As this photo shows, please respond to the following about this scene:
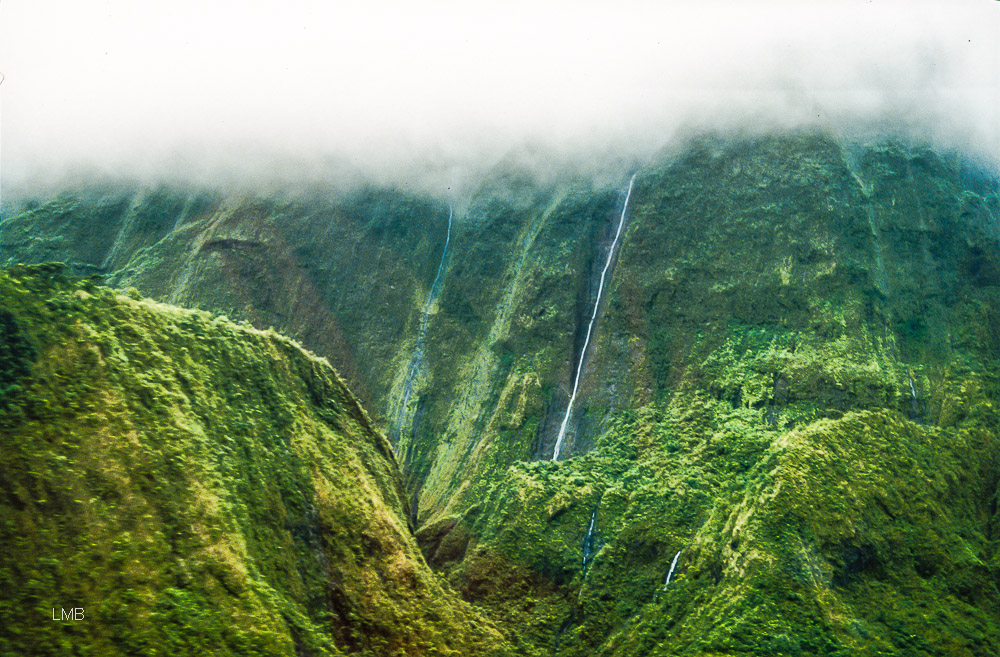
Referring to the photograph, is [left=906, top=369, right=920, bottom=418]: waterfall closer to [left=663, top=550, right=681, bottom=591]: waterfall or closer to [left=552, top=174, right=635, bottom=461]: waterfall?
[left=663, top=550, right=681, bottom=591]: waterfall

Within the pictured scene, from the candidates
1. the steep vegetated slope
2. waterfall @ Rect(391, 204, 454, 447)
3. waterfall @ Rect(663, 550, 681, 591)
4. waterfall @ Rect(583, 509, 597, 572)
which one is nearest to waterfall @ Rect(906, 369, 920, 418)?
the steep vegetated slope

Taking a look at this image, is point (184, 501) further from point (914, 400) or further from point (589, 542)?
point (914, 400)

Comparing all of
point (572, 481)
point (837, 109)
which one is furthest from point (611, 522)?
point (837, 109)

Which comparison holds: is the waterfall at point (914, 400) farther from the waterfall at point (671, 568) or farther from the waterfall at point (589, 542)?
the waterfall at point (589, 542)

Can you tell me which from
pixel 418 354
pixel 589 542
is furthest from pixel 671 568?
pixel 418 354

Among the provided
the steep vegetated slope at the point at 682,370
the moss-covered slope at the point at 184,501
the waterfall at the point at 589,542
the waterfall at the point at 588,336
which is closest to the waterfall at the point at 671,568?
the steep vegetated slope at the point at 682,370
